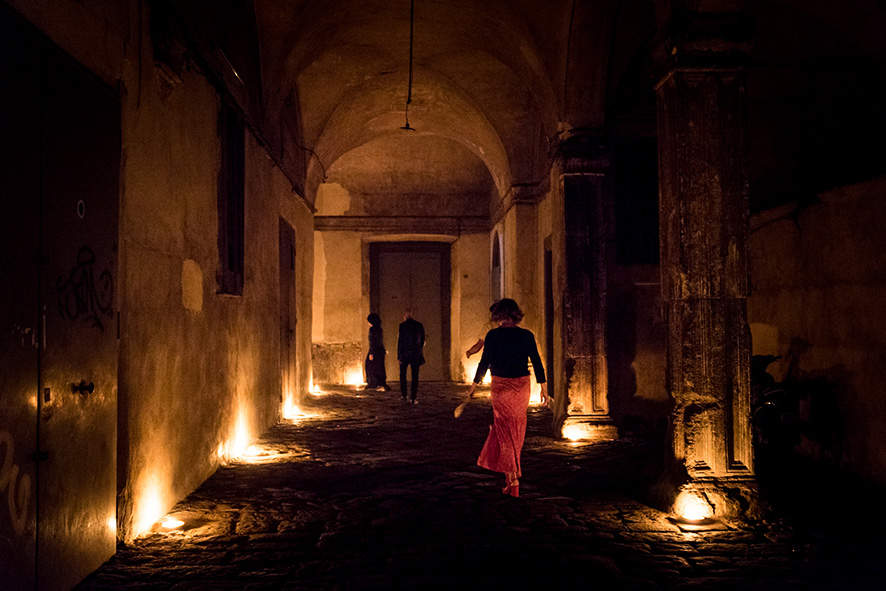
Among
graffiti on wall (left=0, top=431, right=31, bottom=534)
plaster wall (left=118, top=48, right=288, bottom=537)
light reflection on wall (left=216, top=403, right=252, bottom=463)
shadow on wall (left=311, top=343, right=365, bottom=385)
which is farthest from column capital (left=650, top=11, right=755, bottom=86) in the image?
shadow on wall (left=311, top=343, right=365, bottom=385)

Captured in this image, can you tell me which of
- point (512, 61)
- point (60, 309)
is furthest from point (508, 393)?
point (512, 61)

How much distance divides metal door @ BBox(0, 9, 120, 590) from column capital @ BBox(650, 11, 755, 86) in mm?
3946

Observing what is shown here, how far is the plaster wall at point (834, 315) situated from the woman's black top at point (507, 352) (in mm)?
3024

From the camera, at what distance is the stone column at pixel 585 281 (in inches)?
332

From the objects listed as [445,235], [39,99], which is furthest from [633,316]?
[445,235]

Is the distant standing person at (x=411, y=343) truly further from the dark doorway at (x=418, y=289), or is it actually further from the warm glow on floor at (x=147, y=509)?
the warm glow on floor at (x=147, y=509)

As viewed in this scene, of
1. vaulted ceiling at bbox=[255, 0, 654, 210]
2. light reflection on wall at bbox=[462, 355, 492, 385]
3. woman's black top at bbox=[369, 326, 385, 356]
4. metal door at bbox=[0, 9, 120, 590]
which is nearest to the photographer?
metal door at bbox=[0, 9, 120, 590]

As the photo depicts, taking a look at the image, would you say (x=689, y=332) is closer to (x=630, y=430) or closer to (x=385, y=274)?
(x=630, y=430)

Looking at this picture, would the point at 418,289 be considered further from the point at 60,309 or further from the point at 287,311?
the point at 60,309

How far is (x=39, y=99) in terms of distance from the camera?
3252mm

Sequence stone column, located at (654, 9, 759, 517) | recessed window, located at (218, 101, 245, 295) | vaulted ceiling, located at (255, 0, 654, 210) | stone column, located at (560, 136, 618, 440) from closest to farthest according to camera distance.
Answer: stone column, located at (654, 9, 759, 517)
recessed window, located at (218, 101, 245, 295)
vaulted ceiling, located at (255, 0, 654, 210)
stone column, located at (560, 136, 618, 440)

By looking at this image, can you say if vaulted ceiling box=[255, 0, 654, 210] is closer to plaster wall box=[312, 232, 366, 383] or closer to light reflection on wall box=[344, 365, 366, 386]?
plaster wall box=[312, 232, 366, 383]

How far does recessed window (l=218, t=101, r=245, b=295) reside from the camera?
22.1 feet

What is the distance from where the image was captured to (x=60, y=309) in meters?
3.50
